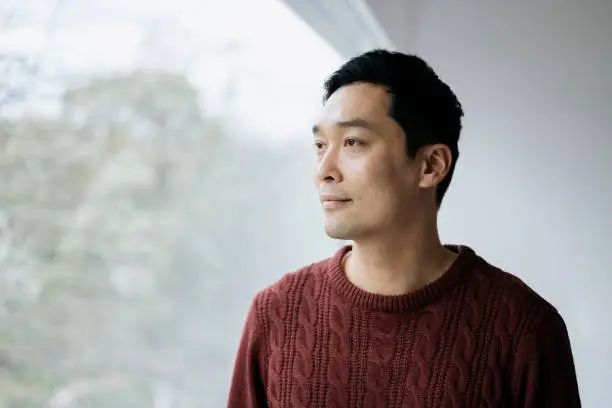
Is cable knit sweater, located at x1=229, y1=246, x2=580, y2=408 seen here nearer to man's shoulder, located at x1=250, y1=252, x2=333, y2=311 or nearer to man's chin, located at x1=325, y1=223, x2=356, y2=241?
man's shoulder, located at x1=250, y1=252, x2=333, y2=311

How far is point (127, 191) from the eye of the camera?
123 centimetres

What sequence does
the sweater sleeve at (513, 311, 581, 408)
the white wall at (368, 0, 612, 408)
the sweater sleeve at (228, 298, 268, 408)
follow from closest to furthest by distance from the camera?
the sweater sleeve at (513, 311, 581, 408) < the sweater sleeve at (228, 298, 268, 408) < the white wall at (368, 0, 612, 408)

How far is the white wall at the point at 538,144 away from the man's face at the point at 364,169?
39.6 inches

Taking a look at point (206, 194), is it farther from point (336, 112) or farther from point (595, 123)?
point (595, 123)

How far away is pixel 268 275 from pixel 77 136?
66cm

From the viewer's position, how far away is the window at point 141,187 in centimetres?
103

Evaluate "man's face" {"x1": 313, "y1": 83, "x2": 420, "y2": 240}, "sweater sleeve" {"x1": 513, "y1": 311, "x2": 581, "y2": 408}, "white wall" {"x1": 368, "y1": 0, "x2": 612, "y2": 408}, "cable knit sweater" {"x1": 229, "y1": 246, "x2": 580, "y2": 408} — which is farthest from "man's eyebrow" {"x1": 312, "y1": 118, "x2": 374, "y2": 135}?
"white wall" {"x1": 368, "y1": 0, "x2": 612, "y2": 408}

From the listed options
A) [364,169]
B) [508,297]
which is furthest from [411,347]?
[364,169]

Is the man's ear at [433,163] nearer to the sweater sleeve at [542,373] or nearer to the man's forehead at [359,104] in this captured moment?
the man's forehead at [359,104]

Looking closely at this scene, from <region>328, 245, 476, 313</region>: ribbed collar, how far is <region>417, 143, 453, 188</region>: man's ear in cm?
13

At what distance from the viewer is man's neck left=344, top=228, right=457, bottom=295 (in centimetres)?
107

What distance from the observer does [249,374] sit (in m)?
1.11

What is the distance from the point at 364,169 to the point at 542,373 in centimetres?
40

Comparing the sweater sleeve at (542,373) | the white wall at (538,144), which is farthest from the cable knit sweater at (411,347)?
the white wall at (538,144)
